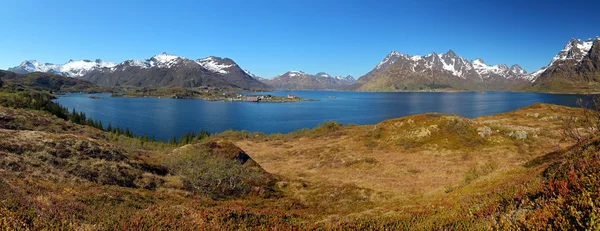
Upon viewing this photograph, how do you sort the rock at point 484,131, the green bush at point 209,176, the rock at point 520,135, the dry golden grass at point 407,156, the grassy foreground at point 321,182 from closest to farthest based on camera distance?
1. the grassy foreground at point 321,182
2. the green bush at point 209,176
3. the dry golden grass at point 407,156
4. the rock at point 520,135
5. the rock at point 484,131

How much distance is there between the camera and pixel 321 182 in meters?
50.1

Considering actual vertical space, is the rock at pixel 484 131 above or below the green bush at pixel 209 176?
above

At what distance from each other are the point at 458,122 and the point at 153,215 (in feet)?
259

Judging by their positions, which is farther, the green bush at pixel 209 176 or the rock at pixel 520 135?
the rock at pixel 520 135

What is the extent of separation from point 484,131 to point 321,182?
47.5 m

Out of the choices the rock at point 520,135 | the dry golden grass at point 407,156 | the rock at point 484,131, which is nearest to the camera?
the dry golden grass at point 407,156

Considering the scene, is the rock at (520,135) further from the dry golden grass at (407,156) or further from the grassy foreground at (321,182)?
the dry golden grass at (407,156)

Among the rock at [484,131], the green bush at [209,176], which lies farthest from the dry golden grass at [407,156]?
the green bush at [209,176]

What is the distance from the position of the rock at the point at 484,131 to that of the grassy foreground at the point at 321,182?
10.6 inches

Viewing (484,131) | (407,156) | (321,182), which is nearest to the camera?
(321,182)

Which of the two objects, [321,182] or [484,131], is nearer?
[321,182]

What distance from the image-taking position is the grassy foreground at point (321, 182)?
10555 mm

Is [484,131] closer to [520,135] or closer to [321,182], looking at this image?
[520,135]

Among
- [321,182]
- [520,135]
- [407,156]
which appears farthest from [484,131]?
[321,182]
